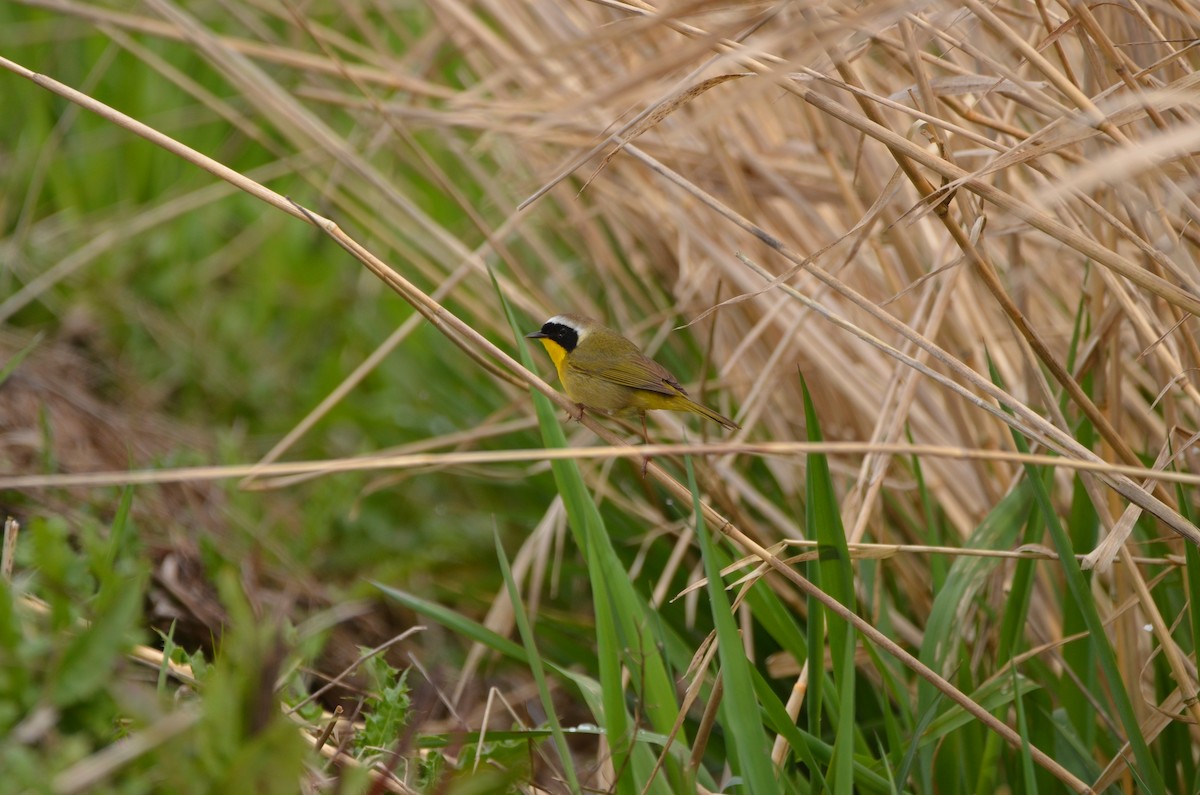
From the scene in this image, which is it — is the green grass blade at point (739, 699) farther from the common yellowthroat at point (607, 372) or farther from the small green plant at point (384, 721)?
the common yellowthroat at point (607, 372)

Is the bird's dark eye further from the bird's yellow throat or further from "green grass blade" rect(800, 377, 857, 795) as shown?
Result: "green grass blade" rect(800, 377, 857, 795)

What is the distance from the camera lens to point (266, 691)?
1241 millimetres

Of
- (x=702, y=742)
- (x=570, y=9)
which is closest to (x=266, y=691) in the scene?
(x=702, y=742)

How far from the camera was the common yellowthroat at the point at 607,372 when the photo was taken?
119 inches

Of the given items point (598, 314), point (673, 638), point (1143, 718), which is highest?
point (598, 314)

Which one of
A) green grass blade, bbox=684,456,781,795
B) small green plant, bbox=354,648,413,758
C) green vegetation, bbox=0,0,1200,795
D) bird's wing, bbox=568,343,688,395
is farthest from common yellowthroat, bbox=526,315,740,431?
small green plant, bbox=354,648,413,758

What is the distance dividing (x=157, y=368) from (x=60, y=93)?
3.29m

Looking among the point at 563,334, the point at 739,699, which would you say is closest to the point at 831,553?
the point at 739,699

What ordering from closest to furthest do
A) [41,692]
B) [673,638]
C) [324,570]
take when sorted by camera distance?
[41,692] → [673,638] → [324,570]

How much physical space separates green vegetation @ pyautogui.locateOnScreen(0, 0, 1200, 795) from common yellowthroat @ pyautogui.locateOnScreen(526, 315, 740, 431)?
14 centimetres

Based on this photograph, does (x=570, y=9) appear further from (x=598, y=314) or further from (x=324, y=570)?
(x=324, y=570)

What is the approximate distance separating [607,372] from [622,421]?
5.6 inches

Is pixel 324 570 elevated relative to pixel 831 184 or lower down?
lower down

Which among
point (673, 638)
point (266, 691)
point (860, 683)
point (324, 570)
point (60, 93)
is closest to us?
point (266, 691)
